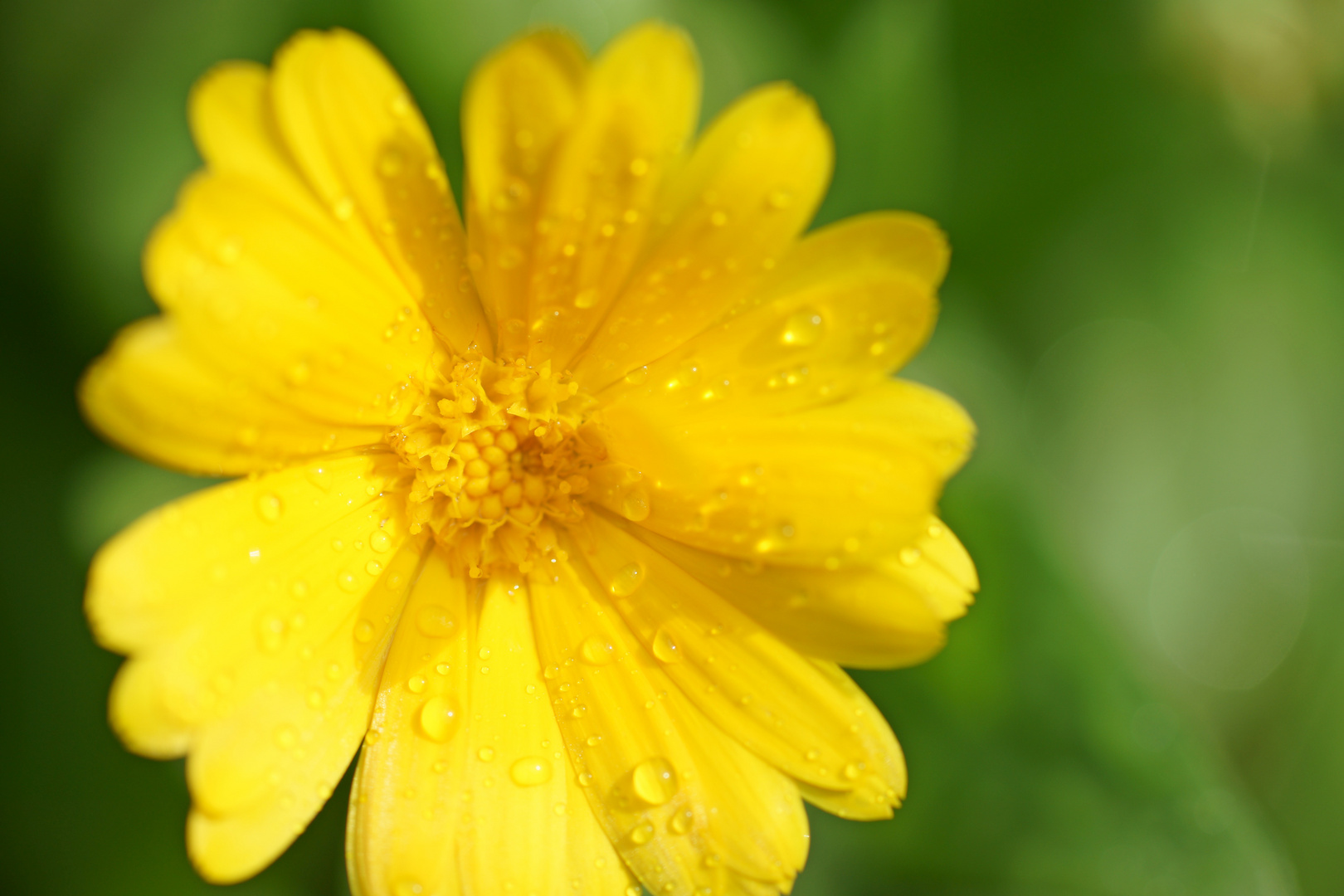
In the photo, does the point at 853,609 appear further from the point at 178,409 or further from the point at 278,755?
the point at 178,409

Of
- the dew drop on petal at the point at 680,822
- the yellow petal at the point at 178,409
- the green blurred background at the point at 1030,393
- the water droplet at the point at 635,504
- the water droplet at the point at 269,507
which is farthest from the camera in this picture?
the green blurred background at the point at 1030,393

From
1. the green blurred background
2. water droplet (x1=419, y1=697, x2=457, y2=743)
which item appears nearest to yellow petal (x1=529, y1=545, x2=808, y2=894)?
water droplet (x1=419, y1=697, x2=457, y2=743)

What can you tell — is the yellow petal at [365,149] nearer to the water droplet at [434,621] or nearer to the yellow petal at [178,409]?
the yellow petal at [178,409]

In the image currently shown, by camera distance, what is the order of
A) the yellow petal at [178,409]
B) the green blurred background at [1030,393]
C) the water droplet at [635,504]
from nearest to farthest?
1. the yellow petal at [178,409]
2. the water droplet at [635,504]
3. the green blurred background at [1030,393]

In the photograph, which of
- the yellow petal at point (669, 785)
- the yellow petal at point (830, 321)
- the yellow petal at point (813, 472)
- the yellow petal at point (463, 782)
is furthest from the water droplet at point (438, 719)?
the yellow petal at point (830, 321)

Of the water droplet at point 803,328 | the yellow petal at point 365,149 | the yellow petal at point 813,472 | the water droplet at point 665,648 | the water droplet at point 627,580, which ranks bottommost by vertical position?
the water droplet at point 665,648

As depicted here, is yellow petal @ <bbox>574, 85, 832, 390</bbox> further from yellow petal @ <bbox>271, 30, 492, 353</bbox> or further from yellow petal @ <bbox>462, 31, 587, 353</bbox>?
yellow petal @ <bbox>271, 30, 492, 353</bbox>
